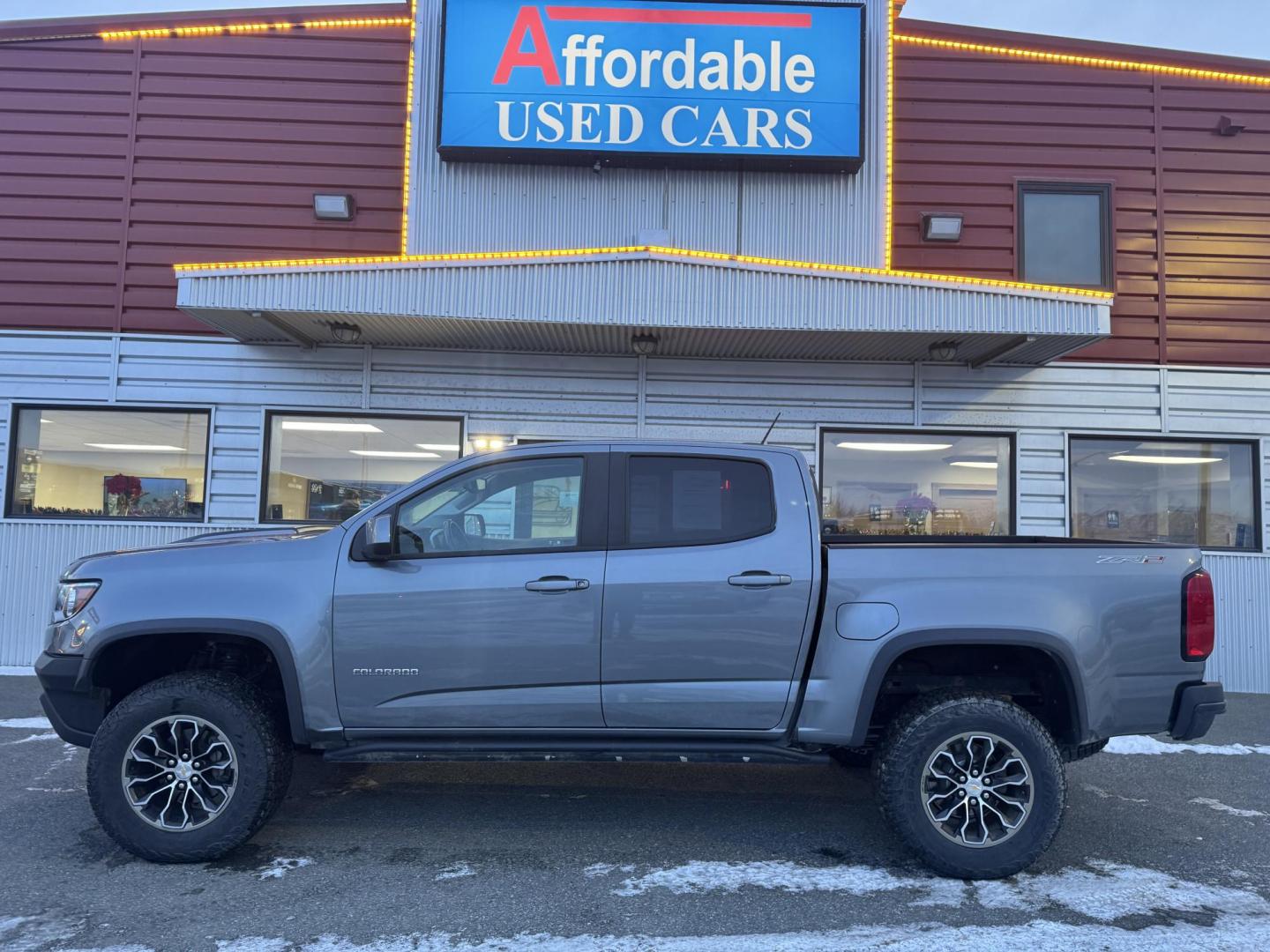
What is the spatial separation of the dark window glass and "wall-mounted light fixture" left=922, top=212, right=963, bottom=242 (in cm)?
603

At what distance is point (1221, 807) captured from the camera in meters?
5.39

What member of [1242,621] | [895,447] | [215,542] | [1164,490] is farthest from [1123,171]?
[215,542]

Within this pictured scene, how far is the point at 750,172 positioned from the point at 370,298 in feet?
13.6

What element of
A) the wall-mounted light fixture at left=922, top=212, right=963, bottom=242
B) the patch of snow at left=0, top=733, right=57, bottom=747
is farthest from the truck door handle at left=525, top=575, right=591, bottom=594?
the wall-mounted light fixture at left=922, top=212, right=963, bottom=242

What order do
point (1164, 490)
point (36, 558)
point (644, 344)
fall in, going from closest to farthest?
point (644, 344) < point (36, 558) < point (1164, 490)

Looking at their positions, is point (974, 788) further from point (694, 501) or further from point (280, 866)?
point (280, 866)

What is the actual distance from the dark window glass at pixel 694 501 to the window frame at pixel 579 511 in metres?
0.14

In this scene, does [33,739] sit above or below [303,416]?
below

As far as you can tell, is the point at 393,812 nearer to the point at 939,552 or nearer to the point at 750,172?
the point at 939,552

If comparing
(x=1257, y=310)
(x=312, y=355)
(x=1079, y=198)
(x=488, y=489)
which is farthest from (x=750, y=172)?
(x=488, y=489)

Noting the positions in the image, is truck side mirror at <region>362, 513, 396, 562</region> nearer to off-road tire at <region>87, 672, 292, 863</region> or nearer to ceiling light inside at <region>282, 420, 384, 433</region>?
off-road tire at <region>87, 672, 292, 863</region>

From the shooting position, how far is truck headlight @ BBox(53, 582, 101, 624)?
430 centimetres

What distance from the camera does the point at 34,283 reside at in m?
9.51

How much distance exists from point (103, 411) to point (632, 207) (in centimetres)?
585
